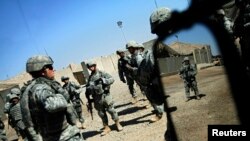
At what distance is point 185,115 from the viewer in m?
1.71

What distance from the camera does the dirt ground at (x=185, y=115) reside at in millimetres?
1406

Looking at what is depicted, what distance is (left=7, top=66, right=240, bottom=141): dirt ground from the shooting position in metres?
1.41

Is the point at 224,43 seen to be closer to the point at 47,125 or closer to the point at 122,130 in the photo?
the point at 47,125

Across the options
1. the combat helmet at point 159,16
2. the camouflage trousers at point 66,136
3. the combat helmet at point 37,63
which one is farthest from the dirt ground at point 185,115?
the combat helmet at point 37,63

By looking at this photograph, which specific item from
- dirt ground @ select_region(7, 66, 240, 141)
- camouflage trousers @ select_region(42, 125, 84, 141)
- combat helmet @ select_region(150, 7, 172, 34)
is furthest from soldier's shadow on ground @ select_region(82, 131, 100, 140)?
combat helmet @ select_region(150, 7, 172, 34)

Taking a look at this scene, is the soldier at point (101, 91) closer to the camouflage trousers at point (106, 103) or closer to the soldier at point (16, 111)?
the camouflage trousers at point (106, 103)

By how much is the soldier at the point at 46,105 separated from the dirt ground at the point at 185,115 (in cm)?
194

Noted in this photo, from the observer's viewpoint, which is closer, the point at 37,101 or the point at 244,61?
the point at 244,61

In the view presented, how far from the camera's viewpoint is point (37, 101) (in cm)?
440

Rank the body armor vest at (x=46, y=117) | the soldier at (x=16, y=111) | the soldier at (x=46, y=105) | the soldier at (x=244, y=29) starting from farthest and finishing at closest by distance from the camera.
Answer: the soldier at (x=16, y=111) < the body armor vest at (x=46, y=117) < the soldier at (x=46, y=105) < the soldier at (x=244, y=29)

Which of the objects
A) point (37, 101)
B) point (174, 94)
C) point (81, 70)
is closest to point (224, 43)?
point (174, 94)

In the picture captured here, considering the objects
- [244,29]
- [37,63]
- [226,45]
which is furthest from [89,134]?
[226,45]

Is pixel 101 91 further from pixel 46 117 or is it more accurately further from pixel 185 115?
pixel 185 115

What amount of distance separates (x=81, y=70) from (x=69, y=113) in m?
31.2
